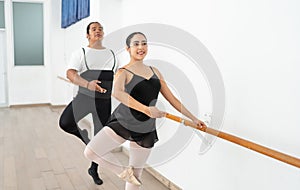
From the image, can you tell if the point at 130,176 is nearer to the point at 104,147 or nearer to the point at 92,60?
the point at 104,147

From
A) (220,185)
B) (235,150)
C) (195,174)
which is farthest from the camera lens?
(195,174)

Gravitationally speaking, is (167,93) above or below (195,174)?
above

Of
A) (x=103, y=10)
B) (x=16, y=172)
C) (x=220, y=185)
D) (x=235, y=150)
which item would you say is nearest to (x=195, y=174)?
(x=220, y=185)

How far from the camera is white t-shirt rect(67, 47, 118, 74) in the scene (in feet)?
9.55

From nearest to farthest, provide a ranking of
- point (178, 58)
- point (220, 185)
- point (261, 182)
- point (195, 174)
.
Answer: point (261, 182)
point (220, 185)
point (195, 174)
point (178, 58)

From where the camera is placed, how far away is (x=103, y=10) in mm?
4078

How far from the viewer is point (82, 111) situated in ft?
9.97

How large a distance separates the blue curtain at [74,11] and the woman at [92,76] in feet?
6.14

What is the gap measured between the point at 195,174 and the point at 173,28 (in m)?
1.33

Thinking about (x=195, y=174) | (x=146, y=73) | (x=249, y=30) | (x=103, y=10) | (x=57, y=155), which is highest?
(x=103, y=10)

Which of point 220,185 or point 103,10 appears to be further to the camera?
point 103,10

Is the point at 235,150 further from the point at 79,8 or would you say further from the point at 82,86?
the point at 79,8

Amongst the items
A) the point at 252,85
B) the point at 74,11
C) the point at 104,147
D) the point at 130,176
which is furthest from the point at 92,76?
the point at 74,11

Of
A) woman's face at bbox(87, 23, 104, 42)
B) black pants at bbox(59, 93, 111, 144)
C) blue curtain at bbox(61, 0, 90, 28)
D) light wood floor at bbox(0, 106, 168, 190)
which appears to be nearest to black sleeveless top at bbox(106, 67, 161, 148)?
black pants at bbox(59, 93, 111, 144)
